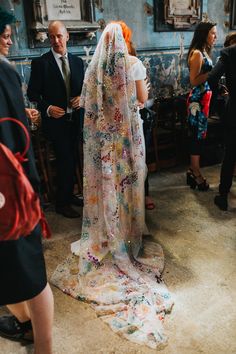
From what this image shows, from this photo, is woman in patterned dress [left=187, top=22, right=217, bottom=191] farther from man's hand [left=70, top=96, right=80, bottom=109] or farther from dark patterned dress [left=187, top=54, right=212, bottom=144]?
man's hand [left=70, top=96, right=80, bottom=109]

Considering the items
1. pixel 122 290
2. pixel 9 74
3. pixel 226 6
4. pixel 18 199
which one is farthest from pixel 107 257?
pixel 226 6

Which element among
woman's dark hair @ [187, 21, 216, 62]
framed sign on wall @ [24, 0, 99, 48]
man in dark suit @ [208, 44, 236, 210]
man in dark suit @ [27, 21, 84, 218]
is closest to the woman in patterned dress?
woman's dark hair @ [187, 21, 216, 62]

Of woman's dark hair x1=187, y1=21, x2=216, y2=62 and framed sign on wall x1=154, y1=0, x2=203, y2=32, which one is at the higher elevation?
framed sign on wall x1=154, y1=0, x2=203, y2=32

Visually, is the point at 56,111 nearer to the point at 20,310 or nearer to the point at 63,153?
the point at 63,153

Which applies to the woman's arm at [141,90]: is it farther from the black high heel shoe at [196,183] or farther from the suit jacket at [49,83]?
the black high heel shoe at [196,183]

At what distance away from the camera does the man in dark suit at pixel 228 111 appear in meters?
3.14

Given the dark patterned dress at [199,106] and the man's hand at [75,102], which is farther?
the dark patterned dress at [199,106]

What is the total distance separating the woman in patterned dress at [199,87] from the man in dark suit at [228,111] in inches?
9.6

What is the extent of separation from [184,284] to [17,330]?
112 cm

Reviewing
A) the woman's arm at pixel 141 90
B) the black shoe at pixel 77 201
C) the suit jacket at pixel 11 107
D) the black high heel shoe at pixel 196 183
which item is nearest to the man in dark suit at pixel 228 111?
the black high heel shoe at pixel 196 183

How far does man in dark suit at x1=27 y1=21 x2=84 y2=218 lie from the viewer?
3.21 metres

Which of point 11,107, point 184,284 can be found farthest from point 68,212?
point 11,107

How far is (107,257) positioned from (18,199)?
59.3 inches

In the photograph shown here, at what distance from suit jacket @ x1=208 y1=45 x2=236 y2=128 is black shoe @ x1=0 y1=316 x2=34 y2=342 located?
2.43m
